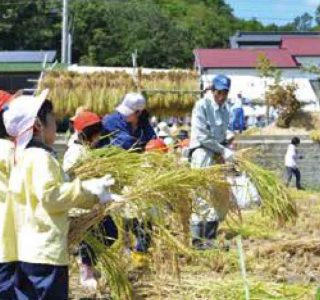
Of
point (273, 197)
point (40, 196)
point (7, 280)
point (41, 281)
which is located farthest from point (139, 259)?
point (40, 196)

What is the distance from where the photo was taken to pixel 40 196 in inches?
160

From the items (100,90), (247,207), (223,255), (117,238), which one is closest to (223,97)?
(247,207)

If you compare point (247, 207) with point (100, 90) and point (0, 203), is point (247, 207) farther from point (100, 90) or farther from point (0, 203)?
point (100, 90)

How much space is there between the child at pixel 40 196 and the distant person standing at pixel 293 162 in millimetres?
10335

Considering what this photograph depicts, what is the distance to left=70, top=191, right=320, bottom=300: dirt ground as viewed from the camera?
227 inches

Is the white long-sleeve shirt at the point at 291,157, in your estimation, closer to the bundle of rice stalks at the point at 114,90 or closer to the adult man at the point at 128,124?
the bundle of rice stalks at the point at 114,90

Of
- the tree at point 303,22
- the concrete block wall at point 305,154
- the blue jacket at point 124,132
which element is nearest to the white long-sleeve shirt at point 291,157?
the concrete block wall at point 305,154

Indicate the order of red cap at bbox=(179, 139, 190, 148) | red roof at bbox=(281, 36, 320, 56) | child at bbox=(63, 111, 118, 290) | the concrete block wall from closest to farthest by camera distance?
child at bbox=(63, 111, 118, 290)
red cap at bbox=(179, 139, 190, 148)
the concrete block wall
red roof at bbox=(281, 36, 320, 56)

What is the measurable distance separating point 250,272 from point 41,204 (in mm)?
2969

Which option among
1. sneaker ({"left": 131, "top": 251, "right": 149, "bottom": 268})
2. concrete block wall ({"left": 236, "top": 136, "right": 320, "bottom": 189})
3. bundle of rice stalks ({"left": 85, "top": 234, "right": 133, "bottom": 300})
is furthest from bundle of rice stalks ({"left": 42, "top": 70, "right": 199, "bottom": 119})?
bundle of rice stalks ({"left": 85, "top": 234, "right": 133, "bottom": 300})

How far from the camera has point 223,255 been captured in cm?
677

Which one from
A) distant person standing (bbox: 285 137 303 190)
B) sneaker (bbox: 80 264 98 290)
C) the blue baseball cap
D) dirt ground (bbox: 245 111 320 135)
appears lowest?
distant person standing (bbox: 285 137 303 190)

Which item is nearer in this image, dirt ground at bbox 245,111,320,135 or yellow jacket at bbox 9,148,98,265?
yellow jacket at bbox 9,148,98,265

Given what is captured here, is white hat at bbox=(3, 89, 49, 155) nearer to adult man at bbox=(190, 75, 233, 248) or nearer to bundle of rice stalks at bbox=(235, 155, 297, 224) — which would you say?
bundle of rice stalks at bbox=(235, 155, 297, 224)
